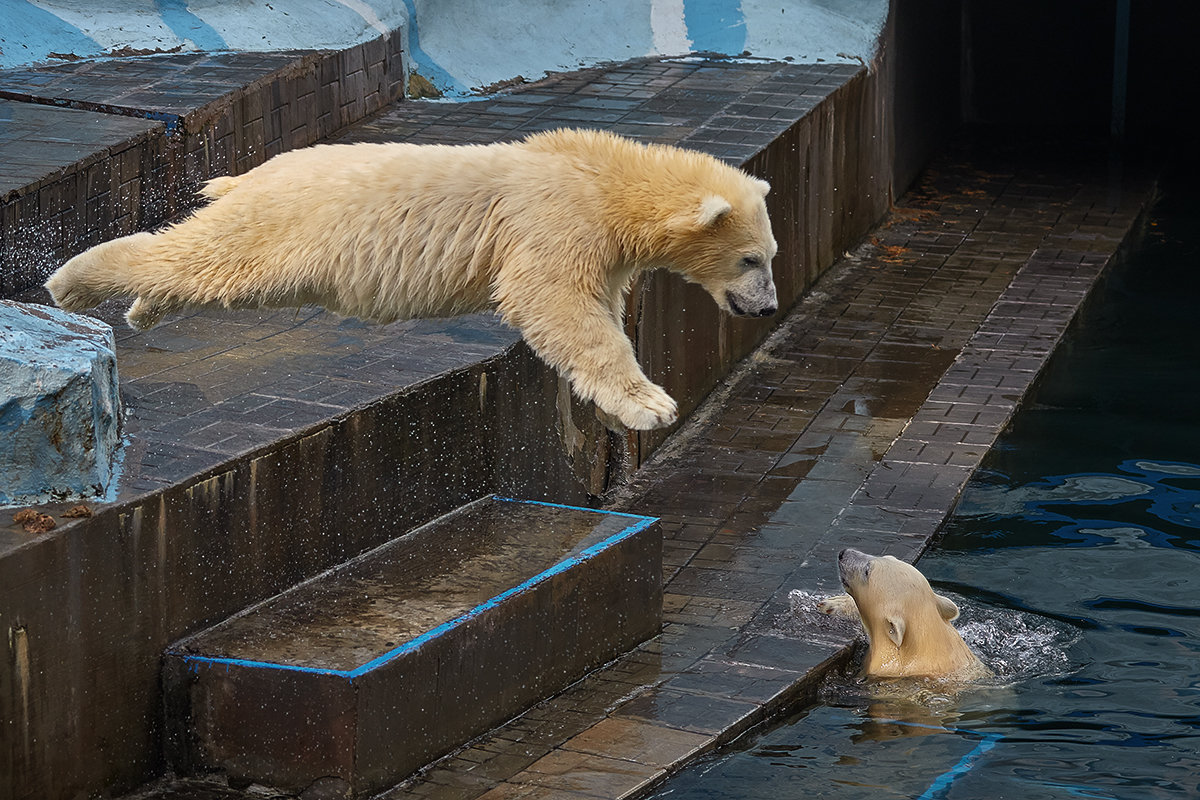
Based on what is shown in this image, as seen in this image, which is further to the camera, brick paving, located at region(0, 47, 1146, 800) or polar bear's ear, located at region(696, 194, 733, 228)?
brick paving, located at region(0, 47, 1146, 800)

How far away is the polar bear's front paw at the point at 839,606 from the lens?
685 cm

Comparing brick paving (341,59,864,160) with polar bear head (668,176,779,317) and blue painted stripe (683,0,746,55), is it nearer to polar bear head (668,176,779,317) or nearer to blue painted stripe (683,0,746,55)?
blue painted stripe (683,0,746,55)

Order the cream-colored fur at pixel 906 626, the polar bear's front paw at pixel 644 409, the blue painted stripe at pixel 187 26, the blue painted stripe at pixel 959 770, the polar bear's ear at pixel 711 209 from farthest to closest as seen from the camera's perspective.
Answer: the blue painted stripe at pixel 187 26
the cream-colored fur at pixel 906 626
the blue painted stripe at pixel 959 770
the polar bear's ear at pixel 711 209
the polar bear's front paw at pixel 644 409

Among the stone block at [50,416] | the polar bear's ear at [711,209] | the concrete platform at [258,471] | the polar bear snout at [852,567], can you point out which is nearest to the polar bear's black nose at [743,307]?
the polar bear's ear at [711,209]

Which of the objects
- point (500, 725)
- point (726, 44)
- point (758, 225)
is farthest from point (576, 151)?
point (726, 44)

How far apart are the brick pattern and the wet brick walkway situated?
2742 millimetres

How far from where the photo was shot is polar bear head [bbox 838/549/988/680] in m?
6.49

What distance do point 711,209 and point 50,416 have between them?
6.94ft

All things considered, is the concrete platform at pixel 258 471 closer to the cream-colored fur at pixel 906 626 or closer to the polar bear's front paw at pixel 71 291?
the polar bear's front paw at pixel 71 291

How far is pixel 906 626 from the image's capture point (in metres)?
6.51

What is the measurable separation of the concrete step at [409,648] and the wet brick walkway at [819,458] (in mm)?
168

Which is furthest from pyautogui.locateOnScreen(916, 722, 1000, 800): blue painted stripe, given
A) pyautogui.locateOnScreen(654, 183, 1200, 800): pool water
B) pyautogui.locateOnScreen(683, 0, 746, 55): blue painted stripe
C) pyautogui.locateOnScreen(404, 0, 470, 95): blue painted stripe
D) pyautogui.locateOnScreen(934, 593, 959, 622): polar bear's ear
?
pyautogui.locateOnScreen(683, 0, 746, 55): blue painted stripe

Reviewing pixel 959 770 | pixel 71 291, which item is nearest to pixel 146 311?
pixel 71 291

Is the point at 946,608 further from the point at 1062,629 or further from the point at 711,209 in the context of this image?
the point at 711,209
